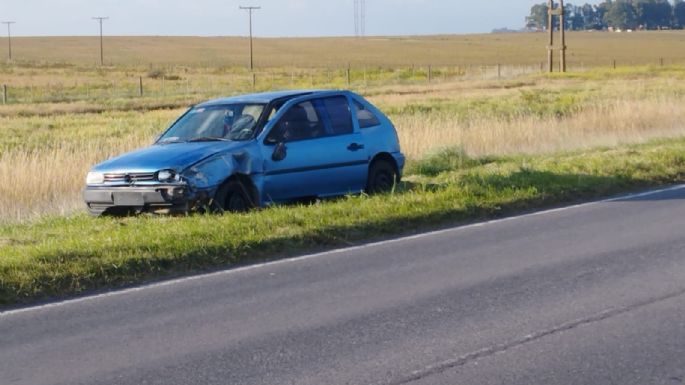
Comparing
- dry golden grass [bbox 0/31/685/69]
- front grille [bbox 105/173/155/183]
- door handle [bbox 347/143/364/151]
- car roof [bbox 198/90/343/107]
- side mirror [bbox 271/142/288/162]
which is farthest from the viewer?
dry golden grass [bbox 0/31/685/69]

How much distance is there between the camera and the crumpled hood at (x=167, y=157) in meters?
12.3

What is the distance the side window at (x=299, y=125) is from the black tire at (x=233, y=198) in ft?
2.55

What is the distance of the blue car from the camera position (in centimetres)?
1227

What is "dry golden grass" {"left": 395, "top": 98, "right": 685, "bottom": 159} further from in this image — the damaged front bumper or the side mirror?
the damaged front bumper

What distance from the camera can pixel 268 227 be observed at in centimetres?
1119

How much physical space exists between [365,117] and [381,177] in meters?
0.81

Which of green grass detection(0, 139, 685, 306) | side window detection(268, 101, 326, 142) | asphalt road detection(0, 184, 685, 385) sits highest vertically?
side window detection(268, 101, 326, 142)

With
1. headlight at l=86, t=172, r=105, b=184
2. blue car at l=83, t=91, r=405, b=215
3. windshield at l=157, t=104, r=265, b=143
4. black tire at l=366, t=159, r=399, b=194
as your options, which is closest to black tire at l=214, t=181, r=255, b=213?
blue car at l=83, t=91, r=405, b=215

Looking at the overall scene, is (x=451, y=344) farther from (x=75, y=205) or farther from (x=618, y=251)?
(x=75, y=205)

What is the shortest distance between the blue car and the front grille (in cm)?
1

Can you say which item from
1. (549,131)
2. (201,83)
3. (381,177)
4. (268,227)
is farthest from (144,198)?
(201,83)

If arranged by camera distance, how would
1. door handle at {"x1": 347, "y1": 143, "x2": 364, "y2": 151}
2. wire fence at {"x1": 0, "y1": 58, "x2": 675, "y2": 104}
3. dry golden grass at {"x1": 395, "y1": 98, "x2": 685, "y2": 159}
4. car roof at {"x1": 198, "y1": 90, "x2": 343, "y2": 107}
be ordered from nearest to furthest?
1. car roof at {"x1": 198, "y1": 90, "x2": 343, "y2": 107}
2. door handle at {"x1": 347, "y1": 143, "x2": 364, "y2": 151}
3. dry golden grass at {"x1": 395, "y1": 98, "x2": 685, "y2": 159}
4. wire fence at {"x1": 0, "y1": 58, "x2": 675, "y2": 104}

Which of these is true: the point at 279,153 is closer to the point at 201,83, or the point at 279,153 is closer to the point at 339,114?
the point at 339,114

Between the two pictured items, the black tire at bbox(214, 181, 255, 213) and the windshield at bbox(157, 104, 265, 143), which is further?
the windshield at bbox(157, 104, 265, 143)
